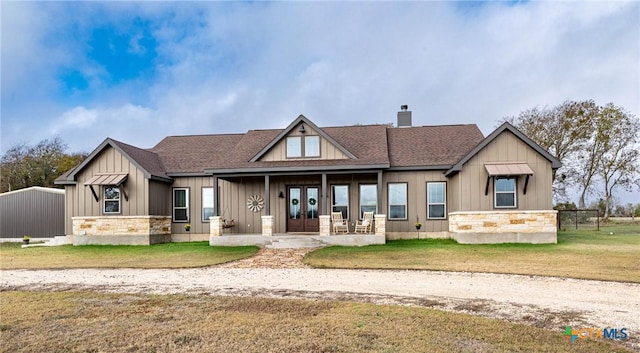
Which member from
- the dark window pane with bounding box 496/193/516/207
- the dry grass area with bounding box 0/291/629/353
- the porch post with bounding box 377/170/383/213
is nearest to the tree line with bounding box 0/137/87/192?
the porch post with bounding box 377/170/383/213

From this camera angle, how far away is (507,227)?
16281 millimetres

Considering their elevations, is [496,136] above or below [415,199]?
above

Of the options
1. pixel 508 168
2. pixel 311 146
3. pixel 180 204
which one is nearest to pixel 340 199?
pixel 311 146

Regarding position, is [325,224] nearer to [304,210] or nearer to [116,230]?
[304,210]

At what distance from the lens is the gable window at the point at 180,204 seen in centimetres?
2006

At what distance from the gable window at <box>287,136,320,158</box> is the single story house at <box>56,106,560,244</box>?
0.14 feet

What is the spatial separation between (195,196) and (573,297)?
15.9 meters

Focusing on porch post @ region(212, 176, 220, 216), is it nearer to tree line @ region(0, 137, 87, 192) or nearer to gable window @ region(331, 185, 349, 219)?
gable window @ region(331, 185, 349, 219)

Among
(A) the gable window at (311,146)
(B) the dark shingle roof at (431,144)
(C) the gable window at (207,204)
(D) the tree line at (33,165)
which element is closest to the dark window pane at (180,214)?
(C) the gable window at (207,204)

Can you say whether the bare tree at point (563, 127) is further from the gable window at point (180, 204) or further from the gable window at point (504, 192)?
the gable window at point (180, 204)

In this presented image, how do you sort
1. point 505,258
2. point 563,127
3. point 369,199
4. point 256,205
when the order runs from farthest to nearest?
point 563,127 → point 256,205 → point 369,199 → point 505,258

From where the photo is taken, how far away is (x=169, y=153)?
21594 millimetres

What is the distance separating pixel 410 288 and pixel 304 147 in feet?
35.9

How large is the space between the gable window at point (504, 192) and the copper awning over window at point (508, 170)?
0.36m
